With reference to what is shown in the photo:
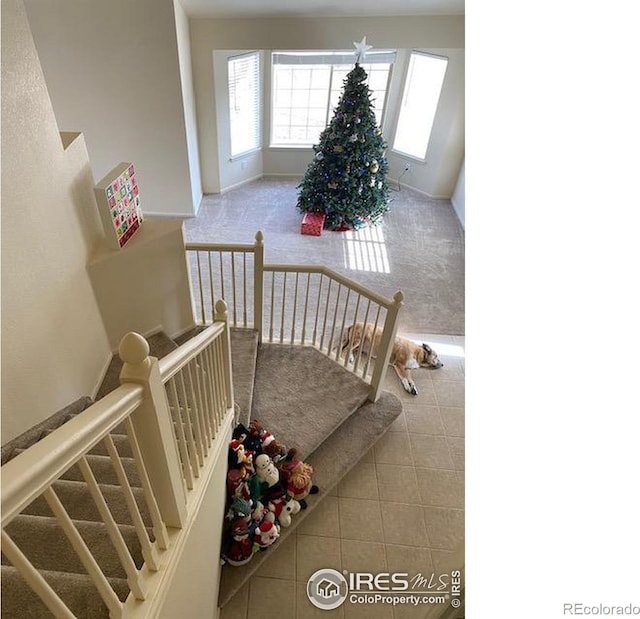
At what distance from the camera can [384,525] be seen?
275cm

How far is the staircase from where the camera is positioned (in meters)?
1.40

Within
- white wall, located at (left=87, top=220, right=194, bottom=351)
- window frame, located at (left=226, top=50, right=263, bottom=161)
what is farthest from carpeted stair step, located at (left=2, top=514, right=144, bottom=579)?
window frame, located at (left=226, top=50, right=263, bottom=161)

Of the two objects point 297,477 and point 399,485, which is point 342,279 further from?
point 399,485

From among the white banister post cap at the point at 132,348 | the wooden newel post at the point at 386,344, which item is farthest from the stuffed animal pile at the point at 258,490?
the white banister post cap at the point at 132,348

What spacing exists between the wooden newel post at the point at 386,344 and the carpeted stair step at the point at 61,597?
2.20 metres

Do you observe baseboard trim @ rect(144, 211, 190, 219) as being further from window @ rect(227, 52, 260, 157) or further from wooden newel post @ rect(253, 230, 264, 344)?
wooden newel post @ rect(253, 230, 264, 344)

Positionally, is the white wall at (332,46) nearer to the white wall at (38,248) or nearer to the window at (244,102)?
the window at (244,102)

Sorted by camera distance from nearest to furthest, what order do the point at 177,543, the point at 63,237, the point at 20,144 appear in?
the point at 177,543
the point at 20,144
the point at 63,237

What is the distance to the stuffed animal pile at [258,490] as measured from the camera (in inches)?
94.5
